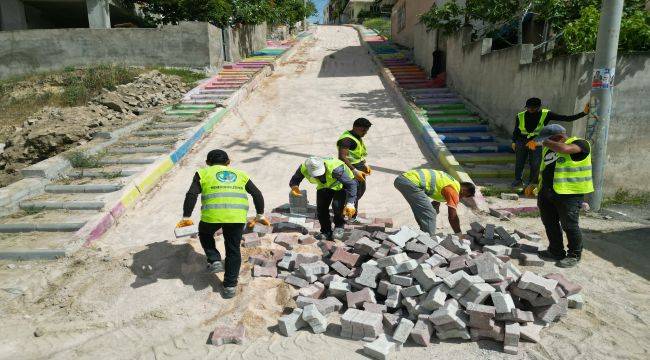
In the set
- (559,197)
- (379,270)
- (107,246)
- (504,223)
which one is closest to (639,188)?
(504,223)

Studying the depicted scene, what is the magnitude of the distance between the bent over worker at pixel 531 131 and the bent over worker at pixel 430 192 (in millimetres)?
2552

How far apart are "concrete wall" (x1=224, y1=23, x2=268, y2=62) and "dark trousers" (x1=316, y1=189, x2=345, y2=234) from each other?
14660 millimetres

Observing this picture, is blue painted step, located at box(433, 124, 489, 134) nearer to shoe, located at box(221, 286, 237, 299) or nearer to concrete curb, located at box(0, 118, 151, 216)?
shoe, located at box(221, 286, 237, 299)

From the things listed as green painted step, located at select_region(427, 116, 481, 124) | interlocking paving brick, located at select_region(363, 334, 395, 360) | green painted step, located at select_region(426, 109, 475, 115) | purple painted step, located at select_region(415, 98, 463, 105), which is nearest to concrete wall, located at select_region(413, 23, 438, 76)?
purple painted step, located at select_region(415, 98, 463, 105)

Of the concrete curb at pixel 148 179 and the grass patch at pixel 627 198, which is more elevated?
the concrete curb at pixel 148 179

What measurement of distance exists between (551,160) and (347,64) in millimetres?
15793

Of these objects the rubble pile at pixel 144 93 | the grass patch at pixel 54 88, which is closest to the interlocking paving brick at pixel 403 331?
the rubble pile at pixel 144 93

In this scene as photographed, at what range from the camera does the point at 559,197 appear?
477cm

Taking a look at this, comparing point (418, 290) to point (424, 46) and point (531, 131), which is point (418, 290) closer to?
point (531, 131)

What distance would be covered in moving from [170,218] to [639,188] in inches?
313

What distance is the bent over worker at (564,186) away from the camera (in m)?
4.68

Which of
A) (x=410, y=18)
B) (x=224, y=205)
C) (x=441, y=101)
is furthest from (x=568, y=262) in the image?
(x=410, y=18)

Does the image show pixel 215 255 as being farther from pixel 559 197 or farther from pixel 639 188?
pixel 639 188

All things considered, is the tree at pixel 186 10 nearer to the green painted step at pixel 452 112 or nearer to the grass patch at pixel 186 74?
the grass patch at pixel 186 74
